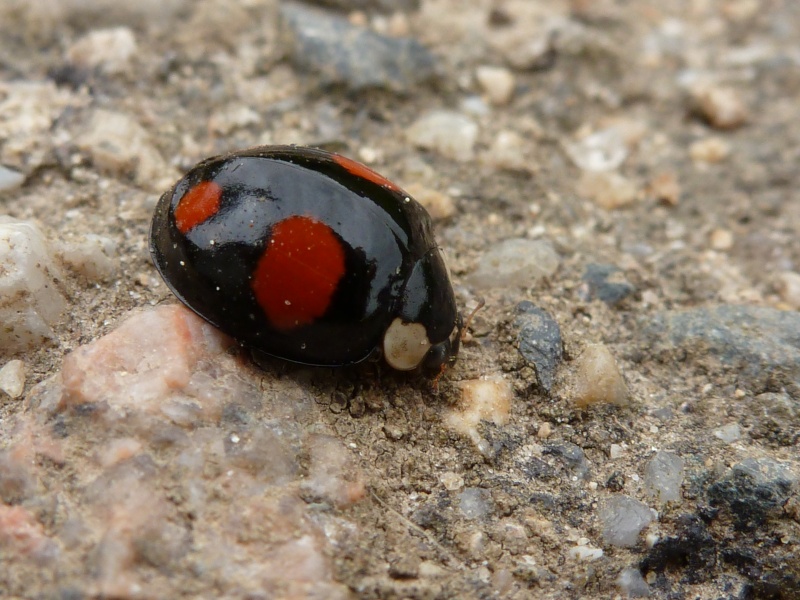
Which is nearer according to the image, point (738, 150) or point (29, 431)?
point (29, 431)

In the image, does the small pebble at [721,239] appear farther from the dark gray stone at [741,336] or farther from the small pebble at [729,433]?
the small pebble at [729,433]

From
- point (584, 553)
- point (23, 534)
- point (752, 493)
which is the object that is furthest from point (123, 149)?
point (752, 493)

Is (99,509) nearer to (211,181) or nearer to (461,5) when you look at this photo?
(211,181)

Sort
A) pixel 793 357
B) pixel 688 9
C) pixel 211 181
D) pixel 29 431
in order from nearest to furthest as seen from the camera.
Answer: pixel 29 431 → pixel 211 181 → pixel 793 357 → pixel 688 9

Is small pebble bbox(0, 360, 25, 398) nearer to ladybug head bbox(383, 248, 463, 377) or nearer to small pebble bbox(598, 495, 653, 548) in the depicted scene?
ladybug head bbox(383, 248, 463, 377)

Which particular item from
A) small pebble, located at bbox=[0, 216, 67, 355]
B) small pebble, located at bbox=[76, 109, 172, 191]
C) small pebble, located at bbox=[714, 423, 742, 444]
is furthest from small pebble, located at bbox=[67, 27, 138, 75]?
small pebble, located at bbox=[714, 423, 742, 444]

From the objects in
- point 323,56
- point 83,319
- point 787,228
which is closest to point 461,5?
point 323,56

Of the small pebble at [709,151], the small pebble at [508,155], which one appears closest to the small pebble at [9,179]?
the small pebble at [508,155]

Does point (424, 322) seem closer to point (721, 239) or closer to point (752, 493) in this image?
point (752, 493)
